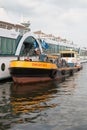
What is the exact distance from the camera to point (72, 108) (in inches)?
624

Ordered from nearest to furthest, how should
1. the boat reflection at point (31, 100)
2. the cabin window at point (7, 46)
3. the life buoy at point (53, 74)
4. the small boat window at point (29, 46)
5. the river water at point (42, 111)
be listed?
1. the river water at point (42, 111)
2. the boat reflection at point (31, 100)
3. the cabin window at point (7, 46)
4. the life buoy at point (53, 74)
5. the small boat window at point (29, 46)

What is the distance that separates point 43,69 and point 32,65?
1298 millimetres

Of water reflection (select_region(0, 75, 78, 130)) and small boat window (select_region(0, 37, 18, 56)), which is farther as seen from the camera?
small boat window (select_region(0, 37, 18, 56))

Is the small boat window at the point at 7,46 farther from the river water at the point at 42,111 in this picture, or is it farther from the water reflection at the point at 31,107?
the river water at the point at 42,111

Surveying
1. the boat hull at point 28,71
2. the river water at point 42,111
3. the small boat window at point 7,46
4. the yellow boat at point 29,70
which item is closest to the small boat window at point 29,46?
the small boat window at point 7,46

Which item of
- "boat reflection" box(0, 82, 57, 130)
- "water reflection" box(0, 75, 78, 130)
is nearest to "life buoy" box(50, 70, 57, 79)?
"boat reflection" box(0, 82, 57, 130)

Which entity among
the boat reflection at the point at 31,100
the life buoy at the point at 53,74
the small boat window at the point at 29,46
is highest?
the small boat window at the point at 29,46

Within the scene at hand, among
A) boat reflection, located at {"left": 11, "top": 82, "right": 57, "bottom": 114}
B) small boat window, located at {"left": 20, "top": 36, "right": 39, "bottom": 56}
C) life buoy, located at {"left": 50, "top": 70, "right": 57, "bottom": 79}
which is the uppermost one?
small boat window, located at {"left": 20, "top": 36, "right": 39, "bottom": 56}

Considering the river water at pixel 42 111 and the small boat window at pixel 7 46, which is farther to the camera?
the small boat window at pixel 7 46

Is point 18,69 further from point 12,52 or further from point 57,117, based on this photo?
point 57,117

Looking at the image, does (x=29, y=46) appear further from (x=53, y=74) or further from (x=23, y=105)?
(x=23, y=105)

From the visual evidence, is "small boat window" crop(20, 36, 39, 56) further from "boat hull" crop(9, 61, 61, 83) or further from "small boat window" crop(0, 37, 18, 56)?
"boat hull" crop(9, 61, 61, 83)

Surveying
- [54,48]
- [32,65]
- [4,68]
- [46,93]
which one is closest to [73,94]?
[46,93]

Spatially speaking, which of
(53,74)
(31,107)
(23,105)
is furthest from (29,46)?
(31,107)
